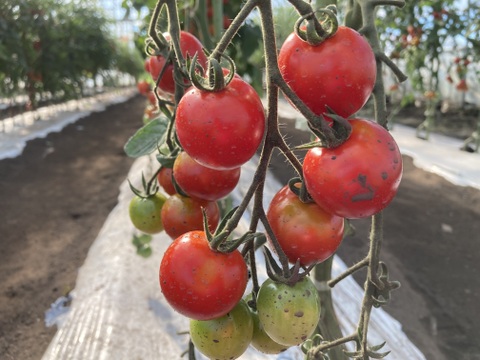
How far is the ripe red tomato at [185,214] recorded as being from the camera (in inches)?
22.1

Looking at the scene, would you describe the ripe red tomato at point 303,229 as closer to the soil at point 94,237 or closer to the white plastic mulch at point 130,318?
the soil at point 94,237

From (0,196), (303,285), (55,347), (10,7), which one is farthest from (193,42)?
(10,7)

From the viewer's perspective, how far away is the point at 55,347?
1448 millimetres

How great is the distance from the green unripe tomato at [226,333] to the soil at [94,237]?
0.43 m

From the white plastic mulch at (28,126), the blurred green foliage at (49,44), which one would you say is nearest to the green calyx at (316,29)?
the blurred green foliage at (49,44)

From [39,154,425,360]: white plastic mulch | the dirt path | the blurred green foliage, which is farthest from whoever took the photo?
the blurred green foliage

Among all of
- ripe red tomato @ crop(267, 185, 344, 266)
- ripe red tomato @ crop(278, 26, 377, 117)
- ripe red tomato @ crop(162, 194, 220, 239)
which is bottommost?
ripe red tomato @ crop(162, 194, 220, 239)

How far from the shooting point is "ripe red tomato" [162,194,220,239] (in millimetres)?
562

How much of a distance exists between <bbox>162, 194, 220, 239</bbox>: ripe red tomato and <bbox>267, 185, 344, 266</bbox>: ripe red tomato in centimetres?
13

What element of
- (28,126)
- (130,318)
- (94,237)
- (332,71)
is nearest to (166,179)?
(332,71)

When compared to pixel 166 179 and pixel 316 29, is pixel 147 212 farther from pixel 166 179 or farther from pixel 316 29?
pixel 316 29

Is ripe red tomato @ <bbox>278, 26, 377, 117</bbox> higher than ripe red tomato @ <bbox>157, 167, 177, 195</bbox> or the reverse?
higher

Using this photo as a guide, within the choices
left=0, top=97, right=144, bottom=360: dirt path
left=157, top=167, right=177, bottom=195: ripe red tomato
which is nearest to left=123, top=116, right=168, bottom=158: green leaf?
left=157, top=167, right=177, bottom=195: ripe red tomato

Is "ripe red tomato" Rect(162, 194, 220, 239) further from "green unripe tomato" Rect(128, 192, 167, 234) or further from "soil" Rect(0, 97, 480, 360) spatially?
"soil" Rect(0, 97, 480, 360)
